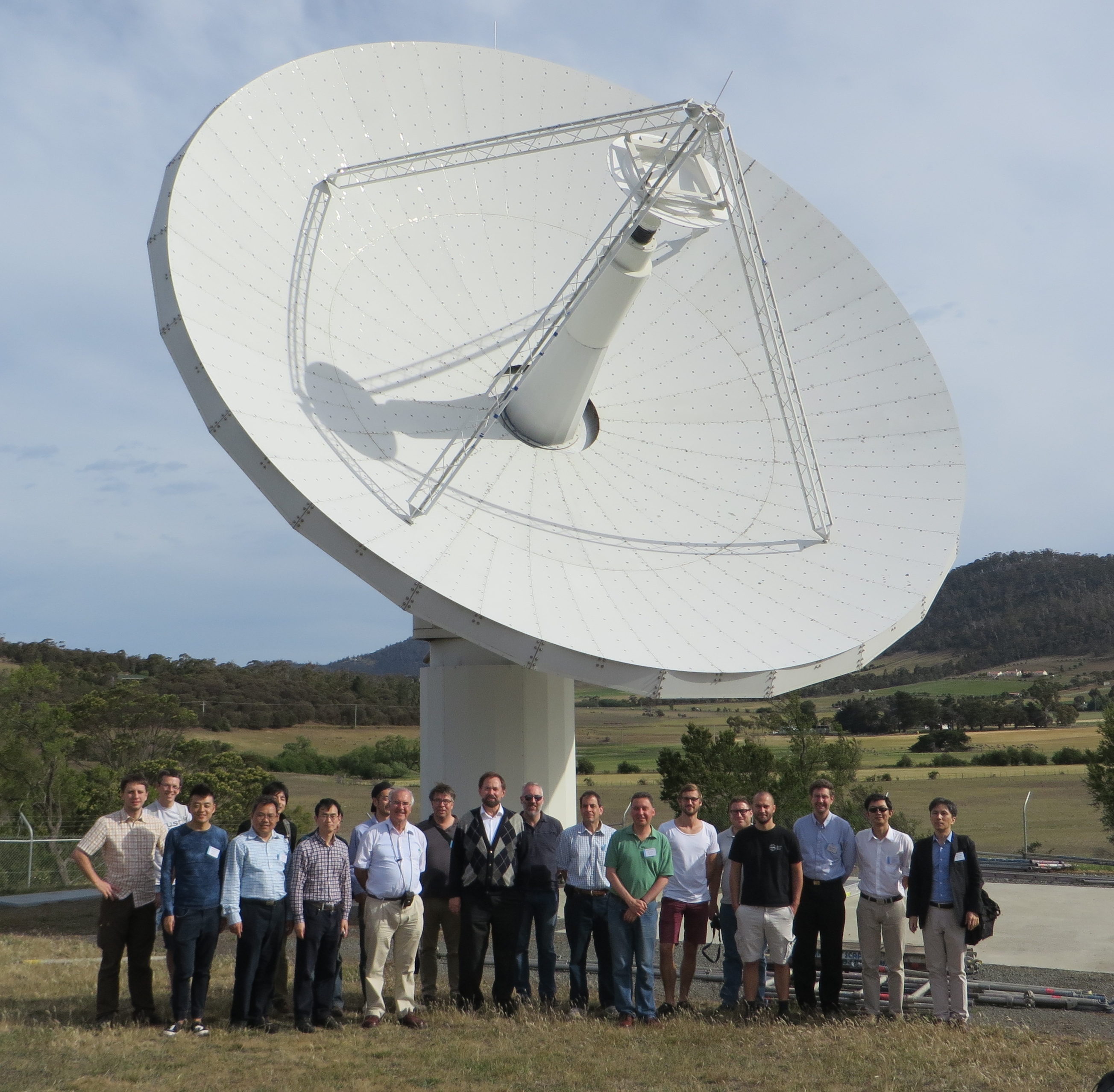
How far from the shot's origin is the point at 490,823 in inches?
400

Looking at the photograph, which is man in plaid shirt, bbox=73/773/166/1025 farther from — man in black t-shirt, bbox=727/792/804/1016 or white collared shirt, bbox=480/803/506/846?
man in black t-shirt, bbox=727/792/804/1016

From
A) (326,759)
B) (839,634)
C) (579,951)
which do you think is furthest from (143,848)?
(326,759)

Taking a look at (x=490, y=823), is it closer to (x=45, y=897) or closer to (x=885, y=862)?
(x=885, y=862)

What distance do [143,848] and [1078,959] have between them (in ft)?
33.7

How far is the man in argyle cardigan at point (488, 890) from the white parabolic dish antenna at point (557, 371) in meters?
1.80

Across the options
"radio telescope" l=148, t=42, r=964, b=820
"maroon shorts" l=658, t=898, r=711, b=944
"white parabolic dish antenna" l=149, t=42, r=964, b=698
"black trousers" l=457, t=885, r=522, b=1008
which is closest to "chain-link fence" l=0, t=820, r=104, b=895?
"radio telescope" l=148, t=42, r=964, b=820

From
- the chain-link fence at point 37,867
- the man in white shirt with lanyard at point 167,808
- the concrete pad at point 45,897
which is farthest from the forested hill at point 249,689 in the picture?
the man in white shirt with lanyard at point 167,808

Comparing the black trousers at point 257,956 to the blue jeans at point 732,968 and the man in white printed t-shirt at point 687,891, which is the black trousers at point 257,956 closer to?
the man in white printed t-shirt at point 687,891

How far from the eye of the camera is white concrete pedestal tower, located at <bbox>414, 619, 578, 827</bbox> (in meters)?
15.0

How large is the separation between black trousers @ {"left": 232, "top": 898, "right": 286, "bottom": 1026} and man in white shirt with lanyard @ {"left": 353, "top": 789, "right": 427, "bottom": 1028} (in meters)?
0.74

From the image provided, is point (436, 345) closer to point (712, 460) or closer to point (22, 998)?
point (712, 460)

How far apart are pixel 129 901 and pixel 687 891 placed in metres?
4.80

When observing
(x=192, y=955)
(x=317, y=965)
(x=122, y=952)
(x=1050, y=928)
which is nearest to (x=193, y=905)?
(x=192, y=955)

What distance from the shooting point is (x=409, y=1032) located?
9312 mm
